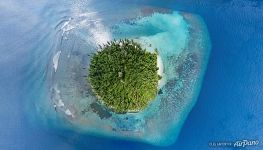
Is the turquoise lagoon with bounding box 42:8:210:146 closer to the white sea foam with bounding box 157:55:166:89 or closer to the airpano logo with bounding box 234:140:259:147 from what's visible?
the white sea foam with bounding box 157:55:166:89

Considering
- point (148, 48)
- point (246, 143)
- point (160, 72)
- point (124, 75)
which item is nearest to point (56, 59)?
point (124, 75)

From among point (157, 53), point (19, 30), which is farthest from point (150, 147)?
point (19, 30)

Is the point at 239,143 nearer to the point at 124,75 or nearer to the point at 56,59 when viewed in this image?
the point at 124,75

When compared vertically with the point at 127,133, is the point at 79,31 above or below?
above

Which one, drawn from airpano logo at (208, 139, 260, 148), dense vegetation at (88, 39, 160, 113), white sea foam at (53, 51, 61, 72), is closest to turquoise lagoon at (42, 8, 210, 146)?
white sea foam at (53, 51, 61, 72)

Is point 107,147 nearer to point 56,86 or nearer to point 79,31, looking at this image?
point 56,86

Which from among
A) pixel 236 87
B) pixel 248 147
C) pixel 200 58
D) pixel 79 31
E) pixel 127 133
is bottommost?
pixel 248 147
